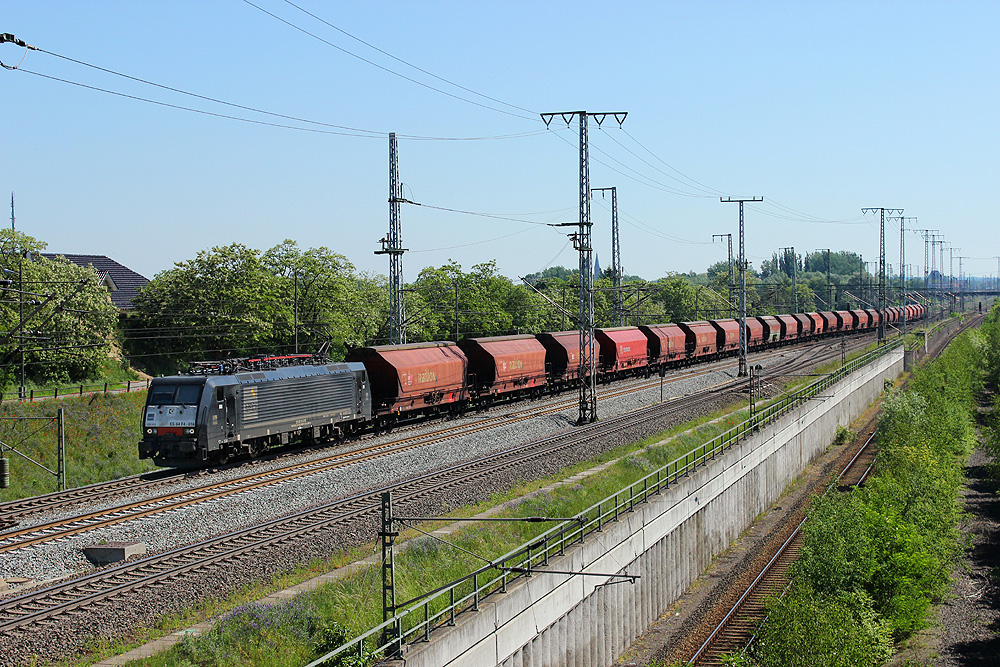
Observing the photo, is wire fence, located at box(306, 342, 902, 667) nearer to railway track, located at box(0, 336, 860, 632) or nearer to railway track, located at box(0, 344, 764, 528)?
railway track, located at box(0, 336, 860, 632)

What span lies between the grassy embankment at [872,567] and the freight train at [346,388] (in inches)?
707

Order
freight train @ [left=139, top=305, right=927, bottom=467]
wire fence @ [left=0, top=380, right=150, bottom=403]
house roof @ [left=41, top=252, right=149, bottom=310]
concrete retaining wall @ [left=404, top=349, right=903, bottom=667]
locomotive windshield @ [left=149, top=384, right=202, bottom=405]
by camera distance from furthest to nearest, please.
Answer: house roof @ [left=41, top=252, right=149, bottom=310] < wire fence @ [left=0, top=380, right=150, bottom=403] < freight train @ [left=139, top=305, right=927, bottom=467] < locomotive windshield @ [left=149, top=384, right=202, bottom=405] < concrete retaining wall @ [left=404, top=349, right=903, bottom=667]

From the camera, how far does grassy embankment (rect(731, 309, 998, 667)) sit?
19.9 metres

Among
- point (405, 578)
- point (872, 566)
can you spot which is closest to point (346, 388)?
point (405, 578)

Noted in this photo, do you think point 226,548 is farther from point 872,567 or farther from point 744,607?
point 872,567

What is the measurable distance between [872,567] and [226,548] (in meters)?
19.3

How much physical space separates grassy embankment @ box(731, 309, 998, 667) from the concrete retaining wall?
3.64 metres

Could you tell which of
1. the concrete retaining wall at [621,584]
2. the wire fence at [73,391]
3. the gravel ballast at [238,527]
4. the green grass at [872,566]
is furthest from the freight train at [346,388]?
the green grass at [872,566]

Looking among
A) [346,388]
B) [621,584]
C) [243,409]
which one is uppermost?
[346,388]

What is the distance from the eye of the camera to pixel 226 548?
20578mm

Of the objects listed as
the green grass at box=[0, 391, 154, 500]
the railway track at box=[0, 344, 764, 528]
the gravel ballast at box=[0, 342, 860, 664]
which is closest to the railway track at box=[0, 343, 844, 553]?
the railway track at box=[0, 344, 764, 528]

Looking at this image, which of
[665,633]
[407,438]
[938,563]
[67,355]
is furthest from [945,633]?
[67,355]

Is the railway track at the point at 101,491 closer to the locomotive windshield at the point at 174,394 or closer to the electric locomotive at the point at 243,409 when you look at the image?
the electric locomotive at the point at 243,409

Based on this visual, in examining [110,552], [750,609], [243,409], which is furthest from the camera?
[243,409]
